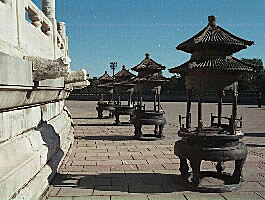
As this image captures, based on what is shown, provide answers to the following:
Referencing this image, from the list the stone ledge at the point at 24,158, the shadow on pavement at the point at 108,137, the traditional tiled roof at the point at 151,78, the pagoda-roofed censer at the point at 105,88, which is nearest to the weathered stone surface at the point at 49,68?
the stone ledge at the point at 24,158

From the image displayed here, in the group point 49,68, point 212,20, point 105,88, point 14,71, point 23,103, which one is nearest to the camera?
point 14,71

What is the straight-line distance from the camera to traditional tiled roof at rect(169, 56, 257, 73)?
5102 millimetres

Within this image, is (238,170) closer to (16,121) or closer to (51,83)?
(16,121)

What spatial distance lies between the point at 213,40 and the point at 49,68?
2.92 m

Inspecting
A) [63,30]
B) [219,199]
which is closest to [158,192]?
[219,199]

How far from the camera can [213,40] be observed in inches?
210

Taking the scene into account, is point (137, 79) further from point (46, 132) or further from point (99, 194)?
point (99, 194)

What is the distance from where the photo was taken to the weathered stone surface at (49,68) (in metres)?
4.16

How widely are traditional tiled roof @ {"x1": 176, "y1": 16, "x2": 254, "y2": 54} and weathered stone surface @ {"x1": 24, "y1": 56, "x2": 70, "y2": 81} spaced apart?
2439 millimetres

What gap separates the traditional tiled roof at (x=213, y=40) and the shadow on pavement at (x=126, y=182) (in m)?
2.53

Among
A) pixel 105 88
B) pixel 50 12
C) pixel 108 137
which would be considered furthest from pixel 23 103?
pixel 105 88

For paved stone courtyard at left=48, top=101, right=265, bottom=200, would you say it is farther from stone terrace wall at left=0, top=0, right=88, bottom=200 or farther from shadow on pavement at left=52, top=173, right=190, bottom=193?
stone terrace wall at left=0, top=0, right=88, bottom=200

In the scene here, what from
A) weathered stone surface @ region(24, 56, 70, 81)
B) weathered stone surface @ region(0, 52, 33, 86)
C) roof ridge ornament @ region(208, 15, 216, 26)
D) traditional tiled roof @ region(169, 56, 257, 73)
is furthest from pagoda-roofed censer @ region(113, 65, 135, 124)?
weathered stone surface @ region(0, 52, 33, 86)

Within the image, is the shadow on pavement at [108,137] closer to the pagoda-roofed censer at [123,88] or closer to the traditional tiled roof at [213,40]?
the pagoda-roofed censer at [123,88]
